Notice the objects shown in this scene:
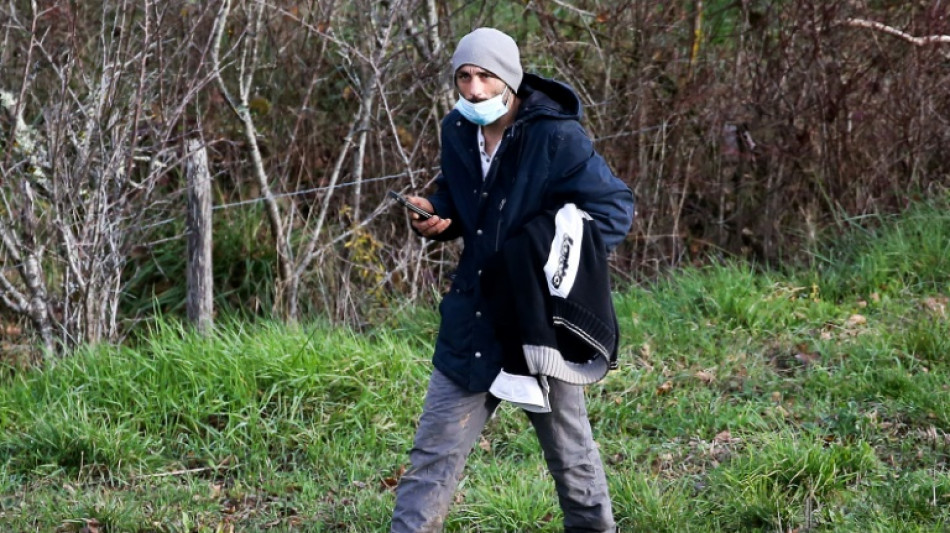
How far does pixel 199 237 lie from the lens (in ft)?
22.9

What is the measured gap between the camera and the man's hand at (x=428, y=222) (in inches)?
159

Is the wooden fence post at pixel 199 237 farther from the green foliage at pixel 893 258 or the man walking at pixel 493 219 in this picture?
the green foliage at pixel 893 258

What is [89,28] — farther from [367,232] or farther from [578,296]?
[578,296]

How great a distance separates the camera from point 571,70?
27.0 ft

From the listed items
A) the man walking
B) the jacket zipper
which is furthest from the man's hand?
the jacket zipper

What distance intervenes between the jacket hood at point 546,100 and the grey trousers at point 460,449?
884mm

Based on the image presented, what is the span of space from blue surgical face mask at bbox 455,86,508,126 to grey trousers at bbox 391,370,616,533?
881mm

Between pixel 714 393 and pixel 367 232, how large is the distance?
8.66ft

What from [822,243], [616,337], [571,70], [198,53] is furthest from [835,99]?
[616,337]

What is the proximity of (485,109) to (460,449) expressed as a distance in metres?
1.14

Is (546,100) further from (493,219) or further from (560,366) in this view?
(560,366)

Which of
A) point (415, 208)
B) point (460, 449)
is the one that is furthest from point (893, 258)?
point (415, 208)

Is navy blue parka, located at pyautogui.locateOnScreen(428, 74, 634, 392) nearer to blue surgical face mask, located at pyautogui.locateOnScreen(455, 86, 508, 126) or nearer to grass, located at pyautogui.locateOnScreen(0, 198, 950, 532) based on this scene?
blue surgical face mask, located at pyautogui.locateOnScreen(455, 86, 508, 126)

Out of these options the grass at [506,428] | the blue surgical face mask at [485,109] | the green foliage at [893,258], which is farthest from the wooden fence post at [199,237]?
the green foliage at [893,258]
